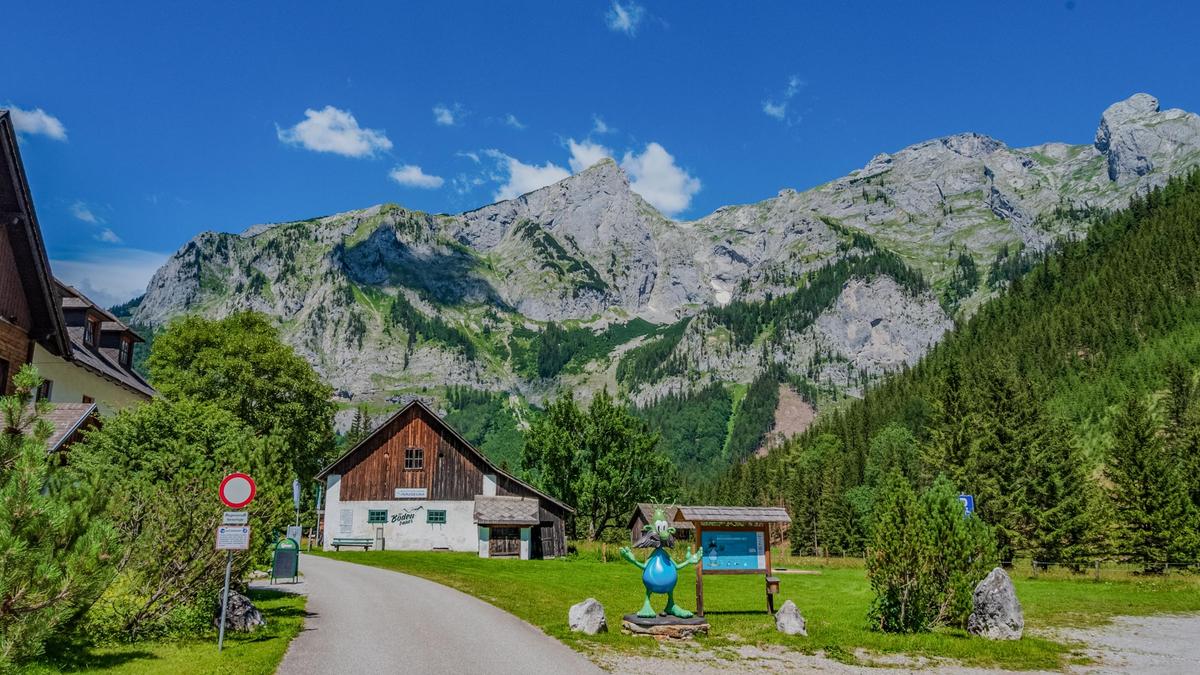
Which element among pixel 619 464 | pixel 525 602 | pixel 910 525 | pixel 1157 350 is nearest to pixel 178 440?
pixel 525 602

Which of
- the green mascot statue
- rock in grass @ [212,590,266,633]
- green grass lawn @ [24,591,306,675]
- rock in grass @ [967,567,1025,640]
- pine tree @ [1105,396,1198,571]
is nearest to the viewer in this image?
green grass lawn @ [24,591,306,675]

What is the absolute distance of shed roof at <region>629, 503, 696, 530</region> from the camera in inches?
885

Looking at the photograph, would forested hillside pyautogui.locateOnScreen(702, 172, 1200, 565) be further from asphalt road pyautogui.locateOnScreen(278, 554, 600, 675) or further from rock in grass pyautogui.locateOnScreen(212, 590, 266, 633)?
rock in grass pyautogui.locateOnScreen(212, 590, 266, 633)

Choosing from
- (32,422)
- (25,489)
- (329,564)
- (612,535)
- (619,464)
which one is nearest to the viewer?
(25,489)

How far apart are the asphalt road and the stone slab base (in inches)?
→ 85.8

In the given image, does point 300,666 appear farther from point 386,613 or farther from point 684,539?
point 684,539

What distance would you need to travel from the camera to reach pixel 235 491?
14.9 m

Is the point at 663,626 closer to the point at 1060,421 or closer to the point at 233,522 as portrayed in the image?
the point at 233,522

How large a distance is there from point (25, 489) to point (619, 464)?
54467 mm

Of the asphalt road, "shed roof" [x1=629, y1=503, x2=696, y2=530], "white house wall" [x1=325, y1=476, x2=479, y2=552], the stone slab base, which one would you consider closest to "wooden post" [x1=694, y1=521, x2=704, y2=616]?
"shed roof" [x1=629, y1=503, x2=696, y2=530]

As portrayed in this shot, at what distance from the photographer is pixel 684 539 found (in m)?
69.0

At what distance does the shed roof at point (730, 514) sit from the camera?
22375 mm

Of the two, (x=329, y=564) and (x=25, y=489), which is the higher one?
(x=25, y=489)

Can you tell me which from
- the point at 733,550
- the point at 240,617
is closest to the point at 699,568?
the point at 733,550
